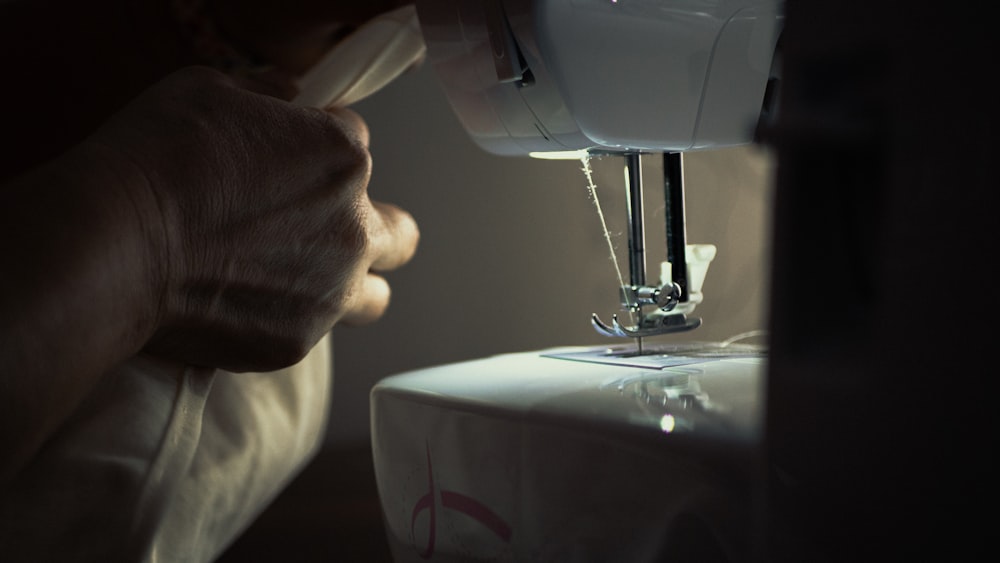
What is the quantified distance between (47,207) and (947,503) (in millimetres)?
438

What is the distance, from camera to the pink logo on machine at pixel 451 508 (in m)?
0.53

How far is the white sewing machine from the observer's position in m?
0.44

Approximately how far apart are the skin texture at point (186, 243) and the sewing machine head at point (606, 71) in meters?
0.10

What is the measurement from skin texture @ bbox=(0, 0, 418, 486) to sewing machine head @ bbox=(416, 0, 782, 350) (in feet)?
0.34

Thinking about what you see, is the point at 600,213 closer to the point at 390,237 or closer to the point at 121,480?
the point at 390,237

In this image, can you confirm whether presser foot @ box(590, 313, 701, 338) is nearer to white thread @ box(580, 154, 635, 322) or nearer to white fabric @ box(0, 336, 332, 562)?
white thread @ box(580, 154, 635, 322)

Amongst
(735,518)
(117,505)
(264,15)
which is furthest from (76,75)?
(735,518)

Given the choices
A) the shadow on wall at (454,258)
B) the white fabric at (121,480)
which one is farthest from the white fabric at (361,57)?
the shadow on wall at (454,258)

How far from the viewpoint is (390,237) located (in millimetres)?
744

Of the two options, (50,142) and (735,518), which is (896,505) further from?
(50,142)

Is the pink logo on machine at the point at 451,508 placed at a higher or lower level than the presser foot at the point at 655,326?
lower

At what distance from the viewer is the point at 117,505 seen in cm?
62

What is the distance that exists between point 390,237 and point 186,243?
0.76 feet

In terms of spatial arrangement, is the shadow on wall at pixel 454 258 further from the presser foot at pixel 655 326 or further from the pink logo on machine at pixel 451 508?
the pink logo on machine at pixel 451 508
